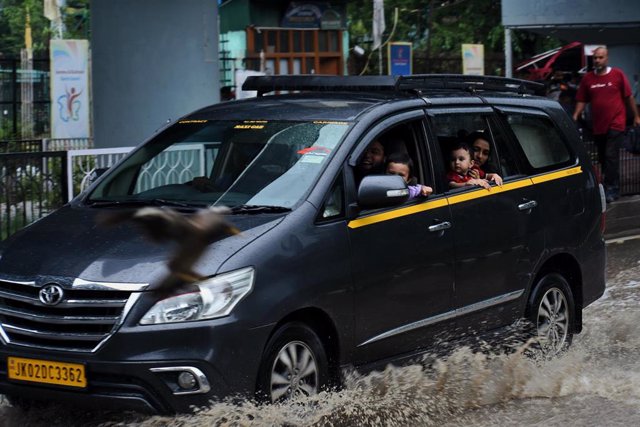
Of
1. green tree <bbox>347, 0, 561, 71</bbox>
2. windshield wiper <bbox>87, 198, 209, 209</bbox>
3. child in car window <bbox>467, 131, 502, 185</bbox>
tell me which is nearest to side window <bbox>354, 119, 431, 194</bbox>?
child in car window <bbox>467, 131, 502, 185</bbox>

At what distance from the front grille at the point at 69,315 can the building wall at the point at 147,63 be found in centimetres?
699

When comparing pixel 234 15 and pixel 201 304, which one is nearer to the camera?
pixel 201 304

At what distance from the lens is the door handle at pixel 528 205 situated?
7.33 meters

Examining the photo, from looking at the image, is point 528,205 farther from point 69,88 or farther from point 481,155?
point 69,88

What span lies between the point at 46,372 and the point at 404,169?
2434mm

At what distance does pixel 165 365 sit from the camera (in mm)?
5090

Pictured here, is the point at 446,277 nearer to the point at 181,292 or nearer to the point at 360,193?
the point at 360,193

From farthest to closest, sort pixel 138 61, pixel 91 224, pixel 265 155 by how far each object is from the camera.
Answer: pixel 138 61, pixel 265 155, pixel 91 224

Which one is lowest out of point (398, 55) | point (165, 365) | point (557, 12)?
point (165, 365)

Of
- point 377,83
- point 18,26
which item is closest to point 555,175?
point 377,83

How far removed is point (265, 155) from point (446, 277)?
1264 mm

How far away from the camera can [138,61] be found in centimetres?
1217

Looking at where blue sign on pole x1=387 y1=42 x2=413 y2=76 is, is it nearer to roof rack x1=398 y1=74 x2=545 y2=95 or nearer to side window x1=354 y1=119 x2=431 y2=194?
roof rack x1=398 y1=74 x2=545 y2=95

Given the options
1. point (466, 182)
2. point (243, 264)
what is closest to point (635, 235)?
point (466, 182)
